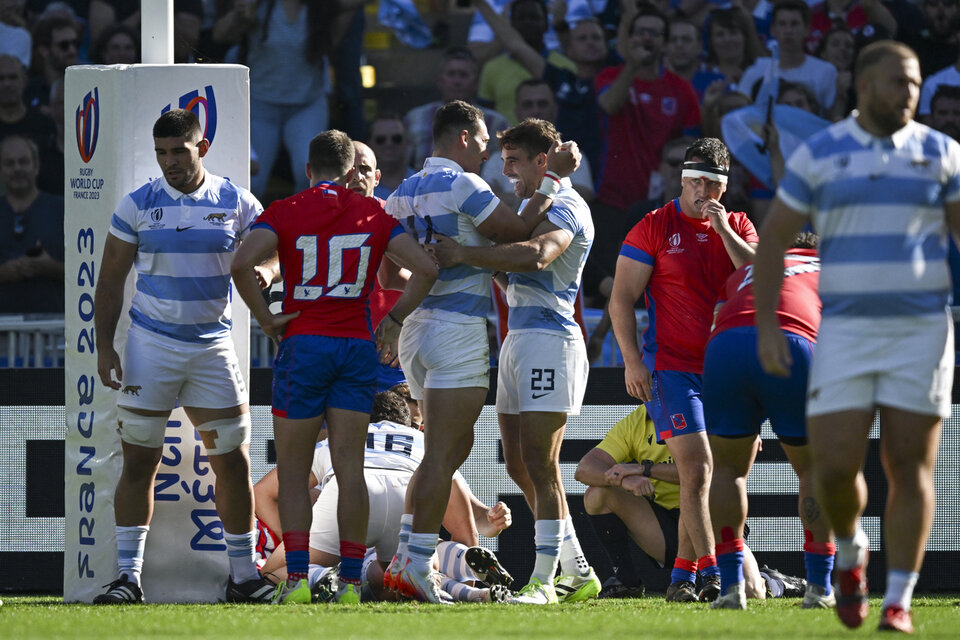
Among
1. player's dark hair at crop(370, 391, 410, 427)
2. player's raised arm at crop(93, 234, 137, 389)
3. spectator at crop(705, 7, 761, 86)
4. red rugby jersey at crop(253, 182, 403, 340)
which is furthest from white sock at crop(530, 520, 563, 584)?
spectator at crop(705, 7, 761, 86)

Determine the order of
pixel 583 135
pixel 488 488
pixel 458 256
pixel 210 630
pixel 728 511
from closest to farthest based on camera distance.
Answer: pixel 210 630, pixel 728 511, pixel 458 256, pixel 488 488, pixel 583 135

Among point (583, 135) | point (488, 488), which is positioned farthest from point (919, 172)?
point (583, 135)

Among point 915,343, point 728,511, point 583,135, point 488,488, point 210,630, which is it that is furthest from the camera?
point 583,135

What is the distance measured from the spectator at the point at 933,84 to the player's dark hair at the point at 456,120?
6.33 meters

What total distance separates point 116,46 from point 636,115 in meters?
4.54

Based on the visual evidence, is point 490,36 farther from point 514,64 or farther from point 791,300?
point 791,300

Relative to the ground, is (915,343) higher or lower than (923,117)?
lower

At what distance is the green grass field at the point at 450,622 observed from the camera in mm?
4734

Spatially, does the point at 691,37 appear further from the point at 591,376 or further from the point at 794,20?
the point at 591,376

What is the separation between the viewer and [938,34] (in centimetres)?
1188

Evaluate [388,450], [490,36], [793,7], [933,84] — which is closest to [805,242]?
[388,450]

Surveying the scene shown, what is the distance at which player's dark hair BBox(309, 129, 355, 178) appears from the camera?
640cm

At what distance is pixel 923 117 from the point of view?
452 inches

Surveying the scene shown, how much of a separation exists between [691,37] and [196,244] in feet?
21.3
